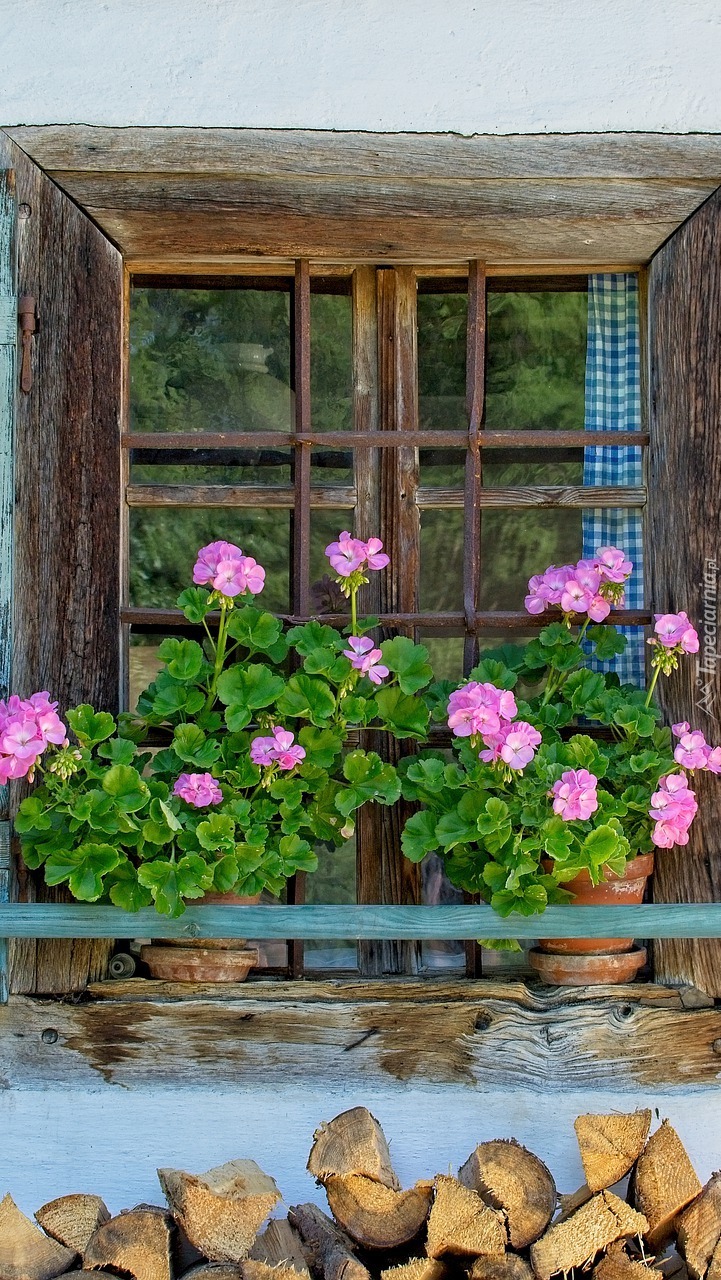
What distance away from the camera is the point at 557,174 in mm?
2521

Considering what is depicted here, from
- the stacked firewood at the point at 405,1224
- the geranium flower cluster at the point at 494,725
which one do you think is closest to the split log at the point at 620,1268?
the stacked firewood at the point at 405,1224

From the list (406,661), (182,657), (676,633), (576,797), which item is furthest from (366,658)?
(676,633)

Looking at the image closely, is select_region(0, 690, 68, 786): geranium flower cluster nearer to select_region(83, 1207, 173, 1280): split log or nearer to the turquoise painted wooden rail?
the turquoise painted wooden rail

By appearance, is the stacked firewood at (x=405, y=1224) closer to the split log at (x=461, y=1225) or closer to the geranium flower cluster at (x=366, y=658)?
the split log at (x=461, y=1225)

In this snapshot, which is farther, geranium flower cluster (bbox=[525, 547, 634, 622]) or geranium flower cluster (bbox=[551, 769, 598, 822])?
geranium flower cluster (bbox=[525, 547, 634, 622])

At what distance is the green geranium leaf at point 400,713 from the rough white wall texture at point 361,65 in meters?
1.06

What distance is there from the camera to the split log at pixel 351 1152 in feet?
6.72

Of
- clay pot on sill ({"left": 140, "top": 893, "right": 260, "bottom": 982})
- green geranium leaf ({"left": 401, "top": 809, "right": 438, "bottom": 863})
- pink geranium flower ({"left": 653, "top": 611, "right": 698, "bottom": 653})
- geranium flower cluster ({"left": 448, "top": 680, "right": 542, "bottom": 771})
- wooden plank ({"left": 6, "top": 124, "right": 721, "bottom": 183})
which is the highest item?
wooden plank ({"left": 6, "top": 124, "right": 721, "bottom": 183})

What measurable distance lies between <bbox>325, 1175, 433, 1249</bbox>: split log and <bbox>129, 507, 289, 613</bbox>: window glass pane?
117cm

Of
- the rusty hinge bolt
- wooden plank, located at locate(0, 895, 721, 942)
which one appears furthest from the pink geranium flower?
the rusty hinge bolt

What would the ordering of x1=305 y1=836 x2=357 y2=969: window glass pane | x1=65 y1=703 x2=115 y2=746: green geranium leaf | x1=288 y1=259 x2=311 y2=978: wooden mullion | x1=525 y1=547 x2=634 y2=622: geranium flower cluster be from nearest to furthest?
x1=65 y1=703 x2=115 y2=746: green geranium leaf, x1=525 y1=547 x2=634 y2=622: geranium flower cluster, x1=288 y1=259 x2=311 y2=978: wooden mullion, x1=305 y1=836 x2=357 y2=969: window glass pane

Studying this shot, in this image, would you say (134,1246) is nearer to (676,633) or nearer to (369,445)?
(676,633)

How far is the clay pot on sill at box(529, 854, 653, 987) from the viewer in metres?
2.34

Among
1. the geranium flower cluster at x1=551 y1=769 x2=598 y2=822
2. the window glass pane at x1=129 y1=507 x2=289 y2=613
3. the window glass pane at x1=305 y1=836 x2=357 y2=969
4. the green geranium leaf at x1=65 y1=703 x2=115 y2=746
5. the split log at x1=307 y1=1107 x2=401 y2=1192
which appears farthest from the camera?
the window glass pane at x1=305 y1=836 x2=357 y2=969
